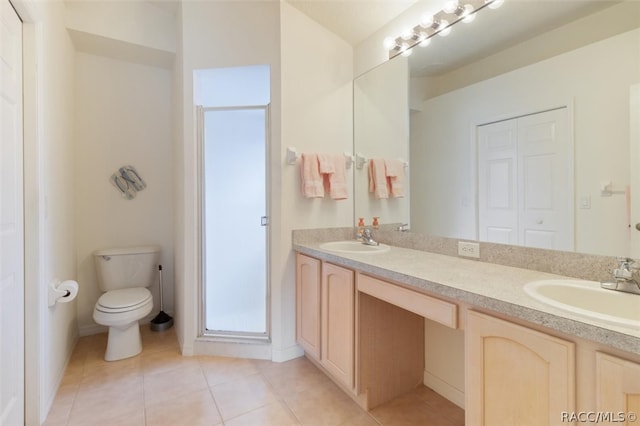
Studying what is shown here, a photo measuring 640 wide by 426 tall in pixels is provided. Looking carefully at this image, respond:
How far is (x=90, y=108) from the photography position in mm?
2609

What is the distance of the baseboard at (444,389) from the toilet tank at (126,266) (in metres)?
2.40

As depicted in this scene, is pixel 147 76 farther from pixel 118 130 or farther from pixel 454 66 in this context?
pixel 454 66

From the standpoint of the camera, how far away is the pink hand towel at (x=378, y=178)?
2.25 metres

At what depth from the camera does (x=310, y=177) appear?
6.93ft

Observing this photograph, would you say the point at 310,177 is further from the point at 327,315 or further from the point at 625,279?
the point at 625,279

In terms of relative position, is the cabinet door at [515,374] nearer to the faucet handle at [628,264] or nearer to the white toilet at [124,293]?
the faucet handle at [628,264]

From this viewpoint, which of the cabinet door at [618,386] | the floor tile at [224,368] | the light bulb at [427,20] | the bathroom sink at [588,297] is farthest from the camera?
the floor tile at [224,368]

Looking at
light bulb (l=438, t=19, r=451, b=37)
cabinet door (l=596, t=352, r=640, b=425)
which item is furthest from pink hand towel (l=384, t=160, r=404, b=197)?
cabinet door (l=596, t=352, r=640, b=425)

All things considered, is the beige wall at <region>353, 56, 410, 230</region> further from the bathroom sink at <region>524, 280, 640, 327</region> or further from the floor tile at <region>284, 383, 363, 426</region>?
the floor tile at <region>284, 383, 363, 426</region>

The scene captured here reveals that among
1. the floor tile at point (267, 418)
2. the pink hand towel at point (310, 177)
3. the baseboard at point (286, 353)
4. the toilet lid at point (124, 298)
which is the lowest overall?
the floor tile at point (267, 418)

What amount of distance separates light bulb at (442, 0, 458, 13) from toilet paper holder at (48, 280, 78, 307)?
280 cm

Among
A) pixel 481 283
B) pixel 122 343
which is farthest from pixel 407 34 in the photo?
pixel 122 343

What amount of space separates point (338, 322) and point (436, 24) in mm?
1919

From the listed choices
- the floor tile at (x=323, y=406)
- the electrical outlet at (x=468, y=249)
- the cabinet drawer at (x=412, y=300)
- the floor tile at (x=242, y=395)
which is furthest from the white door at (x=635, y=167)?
the floor tile at (x=242, y=395)
